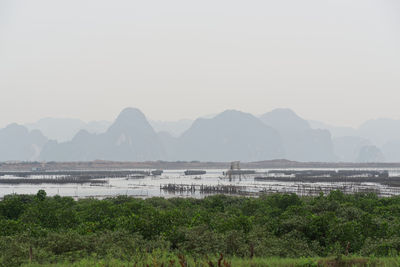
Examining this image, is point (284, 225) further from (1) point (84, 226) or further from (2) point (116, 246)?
(1) point (84, 226)

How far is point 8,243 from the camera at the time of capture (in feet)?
59.2

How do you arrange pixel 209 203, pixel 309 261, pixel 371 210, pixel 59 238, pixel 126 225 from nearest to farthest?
pixel 309 261, pixel 59 238, pixel 126 225, pixel 371 210, pixel 209 203

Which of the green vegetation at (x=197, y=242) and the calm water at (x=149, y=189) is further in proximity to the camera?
the calm water at (x=149, y=189)

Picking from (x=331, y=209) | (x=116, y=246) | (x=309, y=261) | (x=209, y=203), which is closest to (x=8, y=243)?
(x=116, y=246)

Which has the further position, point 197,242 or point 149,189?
point 149,189

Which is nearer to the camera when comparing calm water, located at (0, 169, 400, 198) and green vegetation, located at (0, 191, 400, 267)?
green vegetation, located at (0, 191, 400, 267)

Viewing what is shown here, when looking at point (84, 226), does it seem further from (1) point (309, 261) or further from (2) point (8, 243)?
(1) point (309, 261)

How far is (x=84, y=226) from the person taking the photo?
959 inches

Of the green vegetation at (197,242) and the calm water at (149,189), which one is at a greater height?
the green vegetation at (197,242)

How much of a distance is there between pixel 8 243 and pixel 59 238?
228cm

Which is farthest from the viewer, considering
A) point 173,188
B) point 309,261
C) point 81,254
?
point 173,188

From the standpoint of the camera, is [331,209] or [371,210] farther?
[371,210]

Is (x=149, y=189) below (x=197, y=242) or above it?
below

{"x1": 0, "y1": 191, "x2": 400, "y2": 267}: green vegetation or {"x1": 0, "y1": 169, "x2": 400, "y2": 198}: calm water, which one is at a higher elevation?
{"x1": 0, "y1": 191, "x2": 400, "y2": 267}: green vegetation
